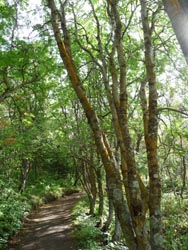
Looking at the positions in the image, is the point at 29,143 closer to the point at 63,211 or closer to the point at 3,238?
the point at 3,238

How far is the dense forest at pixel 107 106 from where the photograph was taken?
4.74 metres

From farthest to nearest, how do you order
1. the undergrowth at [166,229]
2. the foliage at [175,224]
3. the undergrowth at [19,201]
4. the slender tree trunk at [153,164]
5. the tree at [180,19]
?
the undergrowth at [19,201], the foliage at [175,224], the undergrowth at [166,229], the slender tree trunk at [153,164], the tree at [180,19]


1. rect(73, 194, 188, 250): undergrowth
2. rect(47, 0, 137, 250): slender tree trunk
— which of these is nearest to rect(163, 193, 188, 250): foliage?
rect(73, 194, 188, 250): undergrowth

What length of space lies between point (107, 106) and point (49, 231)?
6122 mm

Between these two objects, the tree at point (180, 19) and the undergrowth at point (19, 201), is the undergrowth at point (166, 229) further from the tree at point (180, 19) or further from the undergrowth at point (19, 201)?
the tree at point (180, 19)

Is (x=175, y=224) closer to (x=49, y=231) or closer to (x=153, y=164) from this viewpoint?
(x=49, y=231)

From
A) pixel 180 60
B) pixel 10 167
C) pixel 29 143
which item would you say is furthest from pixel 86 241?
pixel 10 167

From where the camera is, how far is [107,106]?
12.0m

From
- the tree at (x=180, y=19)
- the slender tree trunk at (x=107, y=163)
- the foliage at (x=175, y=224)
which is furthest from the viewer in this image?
the foliage at (x=175, y=224)

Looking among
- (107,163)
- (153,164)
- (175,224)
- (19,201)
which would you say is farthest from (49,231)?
(153,164)

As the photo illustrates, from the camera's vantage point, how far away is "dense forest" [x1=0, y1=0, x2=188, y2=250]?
187 inches

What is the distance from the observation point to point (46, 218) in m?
15.7

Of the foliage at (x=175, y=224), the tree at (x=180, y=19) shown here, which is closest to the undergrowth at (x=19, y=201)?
the foliage at (x=175, y=224)

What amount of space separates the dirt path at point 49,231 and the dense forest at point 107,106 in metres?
0.58
